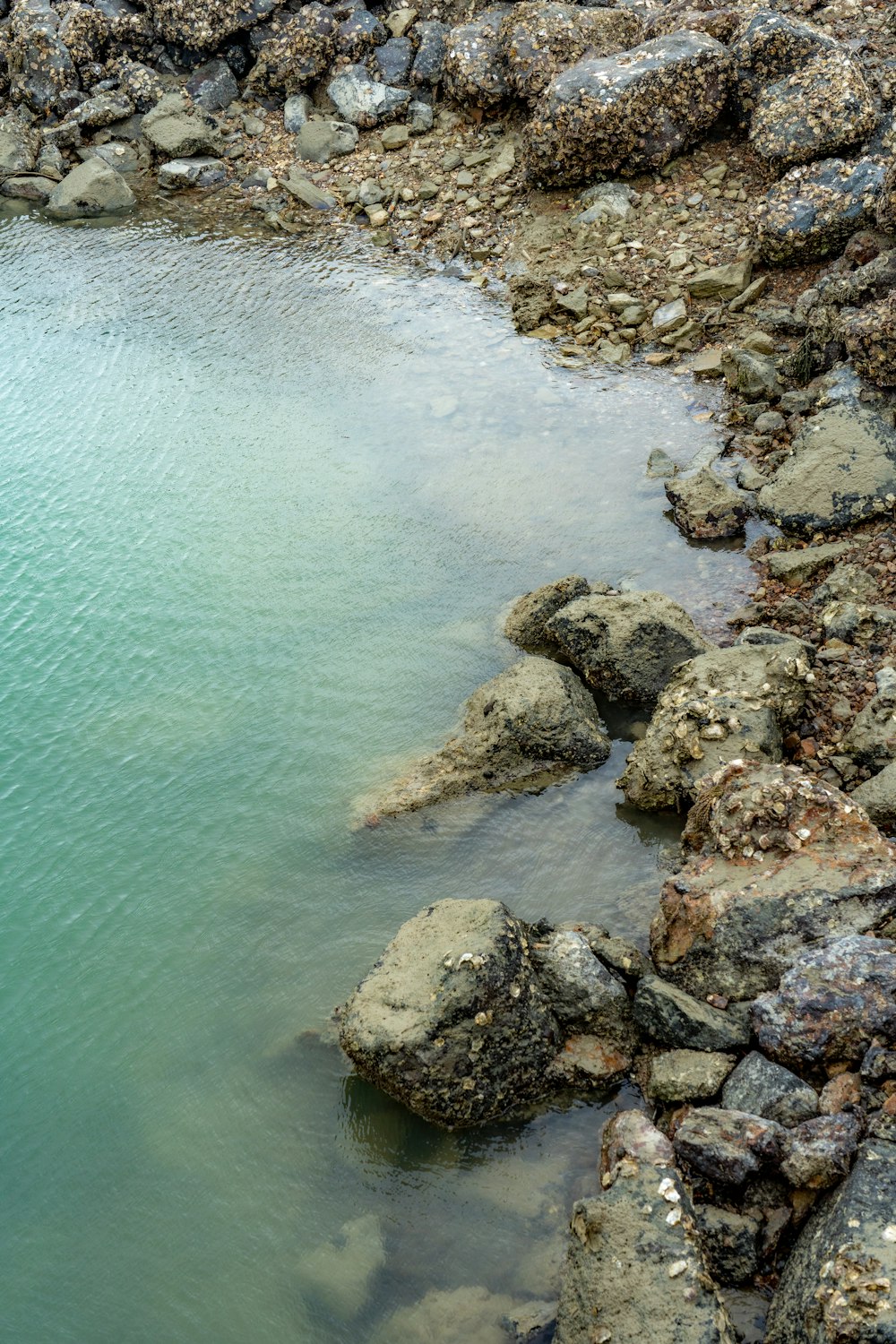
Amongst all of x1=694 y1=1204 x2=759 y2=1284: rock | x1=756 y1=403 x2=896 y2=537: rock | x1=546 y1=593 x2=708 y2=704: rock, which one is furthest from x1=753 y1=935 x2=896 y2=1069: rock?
x1=756 y1=403 x2=896 y2=537: rock

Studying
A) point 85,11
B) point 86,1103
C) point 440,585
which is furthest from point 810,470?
point 85,11

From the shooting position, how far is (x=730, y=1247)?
4258mm

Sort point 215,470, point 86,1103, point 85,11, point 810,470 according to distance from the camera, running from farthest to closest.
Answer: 1. point 85,11
2. point 215,470
3. point 810,470
4. point 86,1103

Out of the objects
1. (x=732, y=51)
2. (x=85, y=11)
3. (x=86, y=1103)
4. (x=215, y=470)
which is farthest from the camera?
(x=85, y=11)

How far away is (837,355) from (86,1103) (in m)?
7.78

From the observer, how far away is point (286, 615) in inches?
322

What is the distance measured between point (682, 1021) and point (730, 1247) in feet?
3.18

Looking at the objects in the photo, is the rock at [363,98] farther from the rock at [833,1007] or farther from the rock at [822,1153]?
the rock at [822,1153]

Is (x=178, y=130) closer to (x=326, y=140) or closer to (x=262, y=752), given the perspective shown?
(x=326, y=140)

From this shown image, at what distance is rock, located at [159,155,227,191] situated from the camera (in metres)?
14.0

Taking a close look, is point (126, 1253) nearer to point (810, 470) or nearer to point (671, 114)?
point (810, 470)

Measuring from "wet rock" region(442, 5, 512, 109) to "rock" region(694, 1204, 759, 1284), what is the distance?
12446 millimetres

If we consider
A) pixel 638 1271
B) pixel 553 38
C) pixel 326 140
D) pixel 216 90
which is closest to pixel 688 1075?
pixel 638 1271

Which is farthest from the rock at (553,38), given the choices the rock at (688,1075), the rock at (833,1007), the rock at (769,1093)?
the rock at (769,1093)
